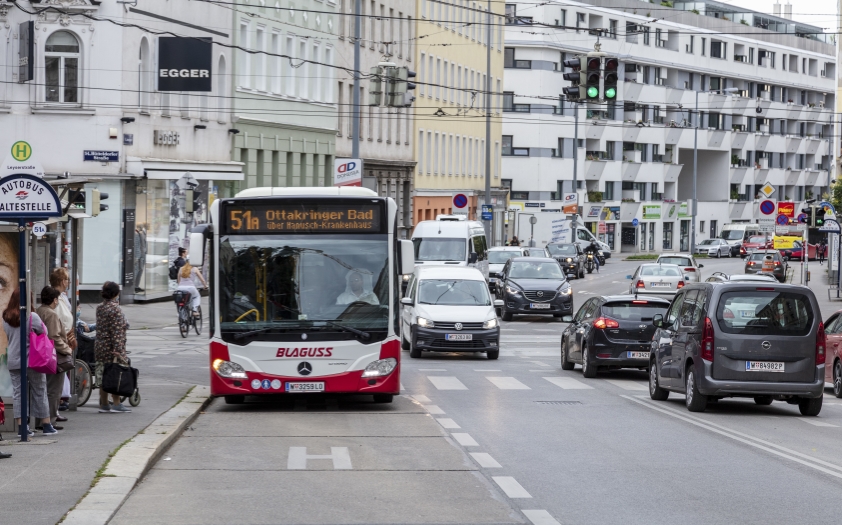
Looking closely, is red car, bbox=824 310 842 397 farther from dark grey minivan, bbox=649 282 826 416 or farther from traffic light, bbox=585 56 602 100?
traffic light, bbox=585 56 602 100

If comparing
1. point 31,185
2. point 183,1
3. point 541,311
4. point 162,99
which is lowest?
point 541,311

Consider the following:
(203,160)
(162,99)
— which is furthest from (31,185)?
(203,160)

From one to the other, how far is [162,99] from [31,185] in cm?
3164

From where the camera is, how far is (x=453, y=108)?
3388 inches

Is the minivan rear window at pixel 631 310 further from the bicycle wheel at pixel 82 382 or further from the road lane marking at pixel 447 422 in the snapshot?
the bicycle wheel at pixel 82 382

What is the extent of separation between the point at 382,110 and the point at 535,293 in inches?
1222

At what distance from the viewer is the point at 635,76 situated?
111625mm

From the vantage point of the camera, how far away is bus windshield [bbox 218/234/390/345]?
18.1m

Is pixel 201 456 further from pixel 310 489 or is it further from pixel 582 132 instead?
pixel 582 132

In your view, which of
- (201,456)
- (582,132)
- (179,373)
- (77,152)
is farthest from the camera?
(582,132)

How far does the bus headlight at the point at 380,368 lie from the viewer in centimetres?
1820

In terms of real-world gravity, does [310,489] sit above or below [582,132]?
below

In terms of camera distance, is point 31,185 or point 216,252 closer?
point 31,185

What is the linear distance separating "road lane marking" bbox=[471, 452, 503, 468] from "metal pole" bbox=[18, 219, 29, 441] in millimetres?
4058
